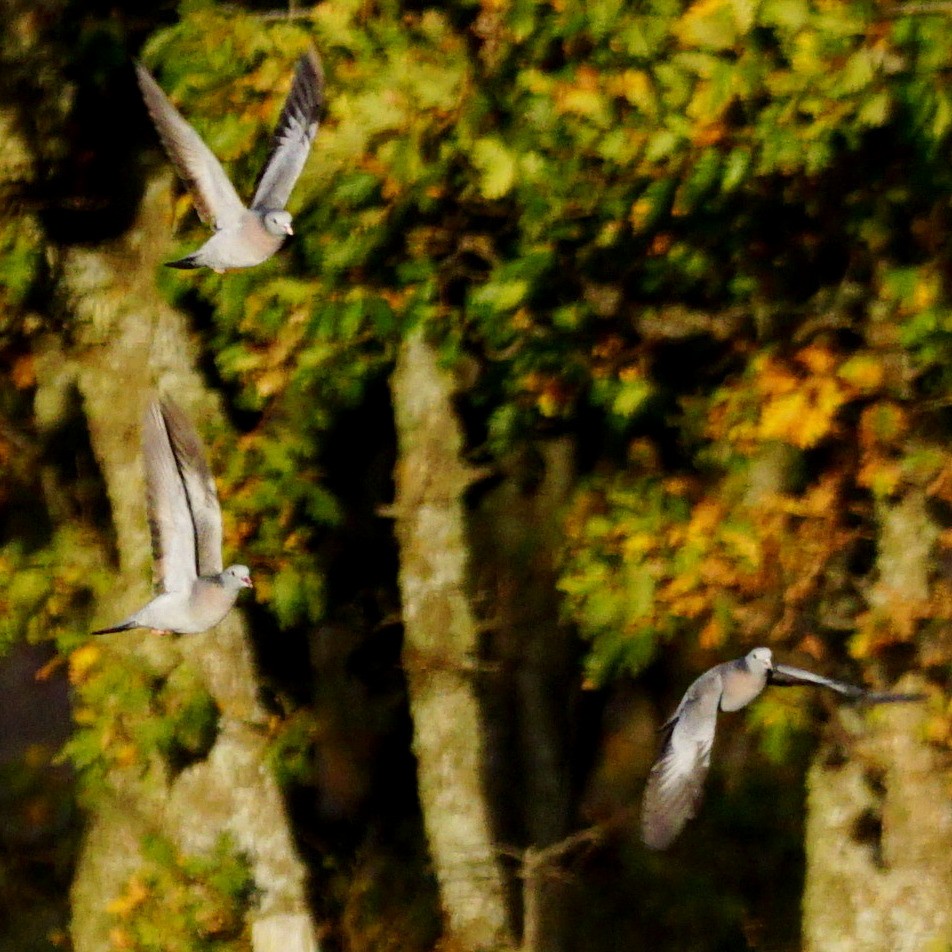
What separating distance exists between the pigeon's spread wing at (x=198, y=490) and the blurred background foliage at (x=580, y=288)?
3.37 ft

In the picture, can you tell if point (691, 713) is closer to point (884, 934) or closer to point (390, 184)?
point (884, 934)

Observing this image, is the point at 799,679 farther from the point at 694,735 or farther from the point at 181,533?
the point at 181,533

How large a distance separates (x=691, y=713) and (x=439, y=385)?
9.58 feet

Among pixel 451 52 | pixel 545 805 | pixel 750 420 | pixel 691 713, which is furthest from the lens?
pixel 545 805

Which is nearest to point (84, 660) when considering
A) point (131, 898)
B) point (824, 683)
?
point (131, 898)

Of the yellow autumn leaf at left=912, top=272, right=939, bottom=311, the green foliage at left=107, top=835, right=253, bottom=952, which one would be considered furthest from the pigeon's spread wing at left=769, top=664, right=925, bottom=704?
the green foliage at left=107, top=835, right=253, bottom=952

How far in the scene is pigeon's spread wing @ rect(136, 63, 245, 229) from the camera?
5.12m

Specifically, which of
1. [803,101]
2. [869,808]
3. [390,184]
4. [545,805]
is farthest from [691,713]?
[545,805]

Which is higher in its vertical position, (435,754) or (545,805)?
(435,754)

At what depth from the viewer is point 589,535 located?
6781 mm

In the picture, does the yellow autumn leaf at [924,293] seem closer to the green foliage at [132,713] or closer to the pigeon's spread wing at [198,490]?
the pigeon's spread wing at [198,490]

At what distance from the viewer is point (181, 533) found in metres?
5.46

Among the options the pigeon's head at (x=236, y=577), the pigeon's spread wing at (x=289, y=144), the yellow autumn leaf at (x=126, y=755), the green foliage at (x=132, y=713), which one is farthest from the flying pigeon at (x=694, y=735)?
the yellow autumn leaf at (x=126, y=755)

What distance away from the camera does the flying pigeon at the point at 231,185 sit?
5.06 m
